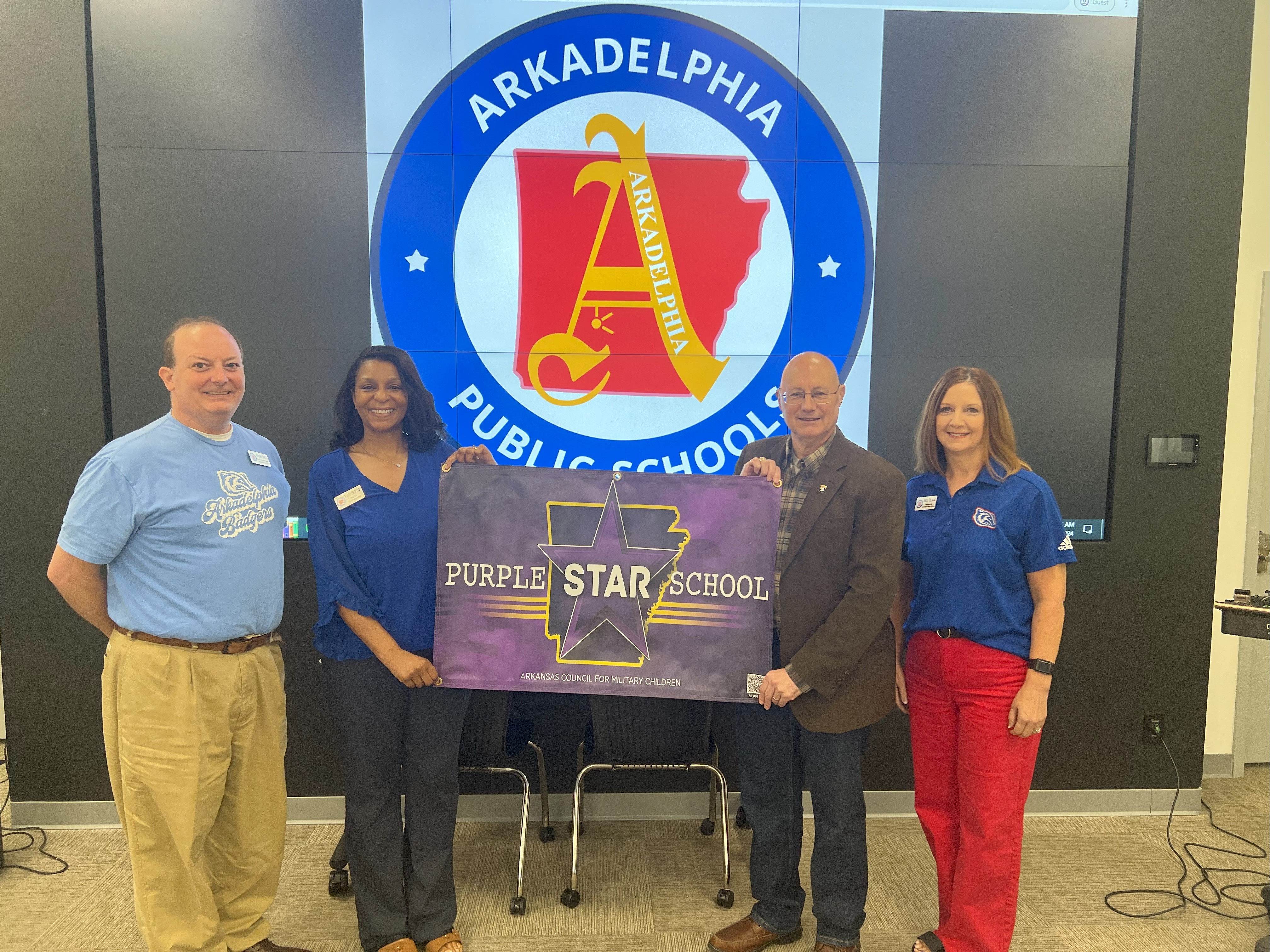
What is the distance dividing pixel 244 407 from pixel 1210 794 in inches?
188

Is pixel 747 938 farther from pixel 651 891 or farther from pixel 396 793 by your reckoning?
pixel 396 793

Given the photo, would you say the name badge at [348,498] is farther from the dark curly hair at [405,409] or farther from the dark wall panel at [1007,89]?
the dark wall panel at [1007,89]

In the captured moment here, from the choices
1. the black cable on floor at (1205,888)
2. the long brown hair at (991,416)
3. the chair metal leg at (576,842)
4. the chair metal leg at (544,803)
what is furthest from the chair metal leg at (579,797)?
the black cable on floor at (1205,888)

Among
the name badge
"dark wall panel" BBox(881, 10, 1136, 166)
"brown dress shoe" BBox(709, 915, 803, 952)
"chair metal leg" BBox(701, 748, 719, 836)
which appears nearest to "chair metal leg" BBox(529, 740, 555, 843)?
"chair metal leg" BBox(701, 748, 719, 836)

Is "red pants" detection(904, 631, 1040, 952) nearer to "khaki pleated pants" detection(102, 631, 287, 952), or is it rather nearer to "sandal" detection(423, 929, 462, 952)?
"sandal" detection(423, 929, 462, 952)

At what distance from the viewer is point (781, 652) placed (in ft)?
7.50

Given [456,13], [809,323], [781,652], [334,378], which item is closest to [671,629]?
[781,652]

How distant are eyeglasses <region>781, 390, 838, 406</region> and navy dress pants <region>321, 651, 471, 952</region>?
1.38 meters

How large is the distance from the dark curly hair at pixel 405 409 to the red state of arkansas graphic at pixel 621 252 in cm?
84

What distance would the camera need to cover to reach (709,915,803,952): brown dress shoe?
2.38 m

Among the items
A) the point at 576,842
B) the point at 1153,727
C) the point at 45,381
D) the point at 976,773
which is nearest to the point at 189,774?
the point at 576,842

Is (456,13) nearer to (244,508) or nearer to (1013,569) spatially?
(244,508)

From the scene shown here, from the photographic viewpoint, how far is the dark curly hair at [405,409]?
7.30ft

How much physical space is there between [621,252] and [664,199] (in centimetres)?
28
